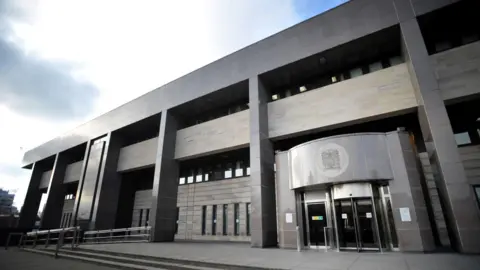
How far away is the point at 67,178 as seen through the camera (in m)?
29.1

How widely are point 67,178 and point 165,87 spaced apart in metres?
18.6

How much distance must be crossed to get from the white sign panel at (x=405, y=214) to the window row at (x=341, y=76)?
8.03 metres

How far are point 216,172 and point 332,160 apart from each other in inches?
483

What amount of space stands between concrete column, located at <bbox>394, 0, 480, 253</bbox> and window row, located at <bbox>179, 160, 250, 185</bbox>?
12.3 m

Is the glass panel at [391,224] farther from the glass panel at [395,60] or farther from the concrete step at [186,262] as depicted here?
the glass panel at [395,60]

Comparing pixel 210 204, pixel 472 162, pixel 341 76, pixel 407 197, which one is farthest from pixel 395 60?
pixel 210 204

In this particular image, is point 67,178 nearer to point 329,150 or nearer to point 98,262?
point 98,262

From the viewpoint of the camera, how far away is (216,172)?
2150 cm

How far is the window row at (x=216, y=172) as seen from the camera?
66.0 ft

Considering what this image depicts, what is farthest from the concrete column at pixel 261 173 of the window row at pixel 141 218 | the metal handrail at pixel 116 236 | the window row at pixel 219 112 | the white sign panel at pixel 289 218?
the window row at pixel 141 218

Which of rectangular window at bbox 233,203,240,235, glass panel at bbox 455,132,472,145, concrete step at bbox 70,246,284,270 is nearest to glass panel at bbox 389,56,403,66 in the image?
glass panel at bbox 455,132,472,145

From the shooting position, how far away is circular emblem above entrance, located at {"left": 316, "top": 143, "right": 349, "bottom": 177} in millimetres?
10875

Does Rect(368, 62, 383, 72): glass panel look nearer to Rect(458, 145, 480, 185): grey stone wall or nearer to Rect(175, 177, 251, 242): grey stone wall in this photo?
Rect(458, 145, 480, 185): grey stone wall

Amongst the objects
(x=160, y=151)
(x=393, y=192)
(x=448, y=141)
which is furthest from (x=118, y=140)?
(x=448, y=141)
